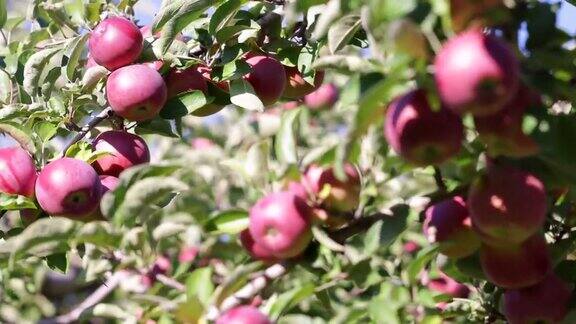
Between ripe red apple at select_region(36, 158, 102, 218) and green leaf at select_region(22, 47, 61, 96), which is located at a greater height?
green leaf at select_region(22, 47, 61, 96)

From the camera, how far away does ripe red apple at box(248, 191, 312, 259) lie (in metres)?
1.19

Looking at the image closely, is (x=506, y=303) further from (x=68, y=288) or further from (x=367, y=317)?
(x=68, y=288)

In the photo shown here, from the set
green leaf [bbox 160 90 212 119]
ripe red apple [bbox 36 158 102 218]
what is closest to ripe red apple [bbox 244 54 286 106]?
green leaf [bbox 160 90 212 119]

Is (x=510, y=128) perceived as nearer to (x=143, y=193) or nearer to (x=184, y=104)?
(x=143, y=193)

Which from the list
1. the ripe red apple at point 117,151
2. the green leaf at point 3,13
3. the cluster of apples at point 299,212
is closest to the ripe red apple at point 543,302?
the cluster of apples at point 299,212

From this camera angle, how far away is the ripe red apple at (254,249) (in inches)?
49.0

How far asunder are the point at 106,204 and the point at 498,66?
628 mm

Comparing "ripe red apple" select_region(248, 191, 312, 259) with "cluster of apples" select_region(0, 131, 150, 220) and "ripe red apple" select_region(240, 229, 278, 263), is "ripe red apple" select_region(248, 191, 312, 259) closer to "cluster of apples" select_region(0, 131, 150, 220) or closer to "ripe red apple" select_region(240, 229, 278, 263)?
"ripe red apple" select_region(240, 229, 278, 263)

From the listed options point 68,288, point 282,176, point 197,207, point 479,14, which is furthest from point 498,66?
point 68,288

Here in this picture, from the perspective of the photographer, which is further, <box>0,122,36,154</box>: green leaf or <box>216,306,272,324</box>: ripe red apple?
<box>0,122,36,154</box>: green leaf

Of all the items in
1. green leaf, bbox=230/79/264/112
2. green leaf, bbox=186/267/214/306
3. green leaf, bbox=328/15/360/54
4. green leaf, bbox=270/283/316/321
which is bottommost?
green leaf, bbox=230/79/264/112

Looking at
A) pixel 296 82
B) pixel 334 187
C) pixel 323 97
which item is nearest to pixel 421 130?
pixel 334 187

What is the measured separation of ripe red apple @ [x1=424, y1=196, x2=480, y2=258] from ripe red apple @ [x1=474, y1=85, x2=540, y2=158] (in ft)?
0.57

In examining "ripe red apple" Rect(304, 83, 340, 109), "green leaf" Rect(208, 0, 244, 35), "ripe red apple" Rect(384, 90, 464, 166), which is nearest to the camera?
"ripe red apple" Rect(384, 90, 464, 166)
